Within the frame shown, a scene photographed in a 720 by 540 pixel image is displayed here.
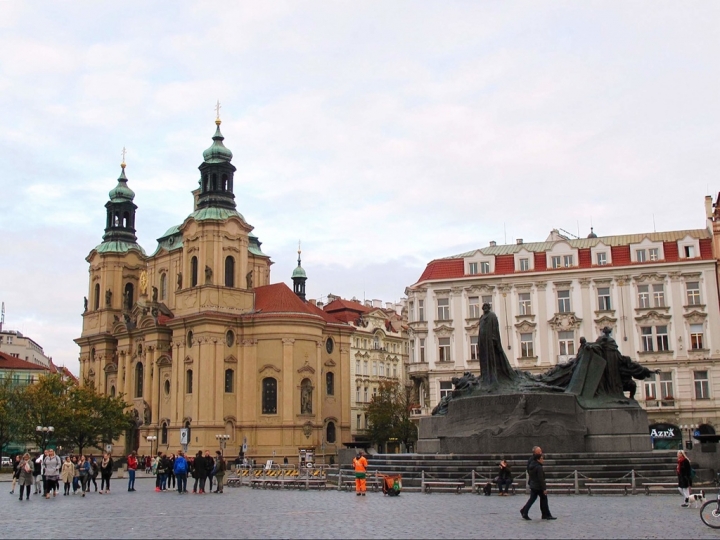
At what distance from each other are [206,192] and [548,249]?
30727mm

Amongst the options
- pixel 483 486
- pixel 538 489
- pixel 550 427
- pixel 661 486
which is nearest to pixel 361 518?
pixel 538 489

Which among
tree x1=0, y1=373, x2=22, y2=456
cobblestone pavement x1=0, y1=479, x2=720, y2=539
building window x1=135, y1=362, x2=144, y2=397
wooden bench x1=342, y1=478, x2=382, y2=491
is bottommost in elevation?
cobblestone pavement x1=0, y1=479, x2=720, y2=539

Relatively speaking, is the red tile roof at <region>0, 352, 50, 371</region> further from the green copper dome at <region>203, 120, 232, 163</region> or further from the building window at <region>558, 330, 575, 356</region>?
the building window at <region>558, 330, 575, 356</region>

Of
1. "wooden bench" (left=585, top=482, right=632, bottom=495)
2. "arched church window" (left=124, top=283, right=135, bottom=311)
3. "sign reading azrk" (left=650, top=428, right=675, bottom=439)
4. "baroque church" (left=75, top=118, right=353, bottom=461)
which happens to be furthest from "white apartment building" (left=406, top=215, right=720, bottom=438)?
"arched church window" (left=124, top=283, right=135, bottom=311)

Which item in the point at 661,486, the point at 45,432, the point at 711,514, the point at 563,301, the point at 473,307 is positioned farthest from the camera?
the point at 45,432

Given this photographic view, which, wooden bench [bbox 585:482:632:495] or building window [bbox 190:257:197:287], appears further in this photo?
building window [bbox 190:257:197:287]

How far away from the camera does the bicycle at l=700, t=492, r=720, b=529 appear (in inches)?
590

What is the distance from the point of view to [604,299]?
182 feet

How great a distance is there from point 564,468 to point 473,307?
3512cm

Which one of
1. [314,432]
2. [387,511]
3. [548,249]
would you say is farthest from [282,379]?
[387,511]

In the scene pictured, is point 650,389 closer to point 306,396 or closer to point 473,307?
point 473,307

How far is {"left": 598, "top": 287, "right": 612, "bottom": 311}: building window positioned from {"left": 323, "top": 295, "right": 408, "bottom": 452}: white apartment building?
3120cm

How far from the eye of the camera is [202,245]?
70.6m

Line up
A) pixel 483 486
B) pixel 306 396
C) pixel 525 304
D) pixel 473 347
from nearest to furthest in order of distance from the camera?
1. pixel 483 486
2. pixel 525 304
3. pixel 473 347
4. pixel 306 396
